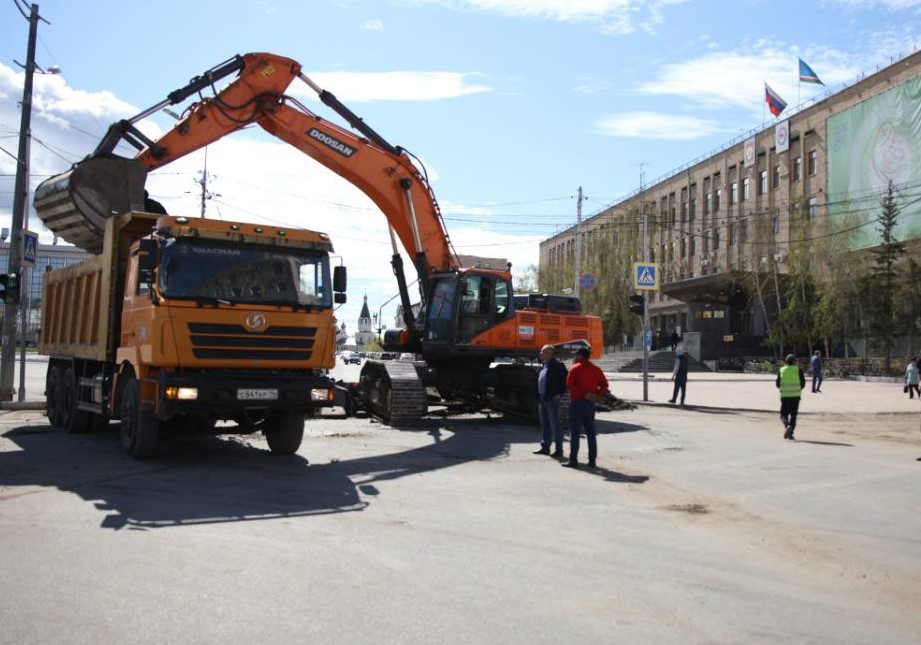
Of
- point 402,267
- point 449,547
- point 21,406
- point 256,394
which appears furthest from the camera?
point 21,406

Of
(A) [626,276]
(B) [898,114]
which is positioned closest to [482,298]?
(B) [898,114]

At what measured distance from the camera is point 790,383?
50.9 ft

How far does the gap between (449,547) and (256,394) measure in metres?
4.46

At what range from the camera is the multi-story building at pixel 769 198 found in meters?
46.2

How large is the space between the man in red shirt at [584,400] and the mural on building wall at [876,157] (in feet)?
132

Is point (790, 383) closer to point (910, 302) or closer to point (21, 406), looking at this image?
point (21, 406)

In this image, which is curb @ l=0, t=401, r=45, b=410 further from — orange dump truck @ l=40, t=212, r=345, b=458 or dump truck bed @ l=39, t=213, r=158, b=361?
orange dump truck @ l=40, t=212, r=345, b=458

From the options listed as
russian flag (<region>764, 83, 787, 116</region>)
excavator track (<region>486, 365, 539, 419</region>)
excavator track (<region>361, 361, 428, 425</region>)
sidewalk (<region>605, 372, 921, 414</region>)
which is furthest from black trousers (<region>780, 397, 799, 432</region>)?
russian flag (<region>764, 83, 787, 116</region>)

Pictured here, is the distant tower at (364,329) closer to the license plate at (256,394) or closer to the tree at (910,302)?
the tree at (910,302)

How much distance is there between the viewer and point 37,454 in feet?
37.6

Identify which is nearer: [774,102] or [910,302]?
[910,302]


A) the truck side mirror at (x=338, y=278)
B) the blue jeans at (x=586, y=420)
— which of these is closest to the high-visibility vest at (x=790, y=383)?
the blue jeans at (x=586, y=420)

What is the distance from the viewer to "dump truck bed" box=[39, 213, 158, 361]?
11.7 m

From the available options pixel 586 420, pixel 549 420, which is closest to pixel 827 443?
pixel 549 420
